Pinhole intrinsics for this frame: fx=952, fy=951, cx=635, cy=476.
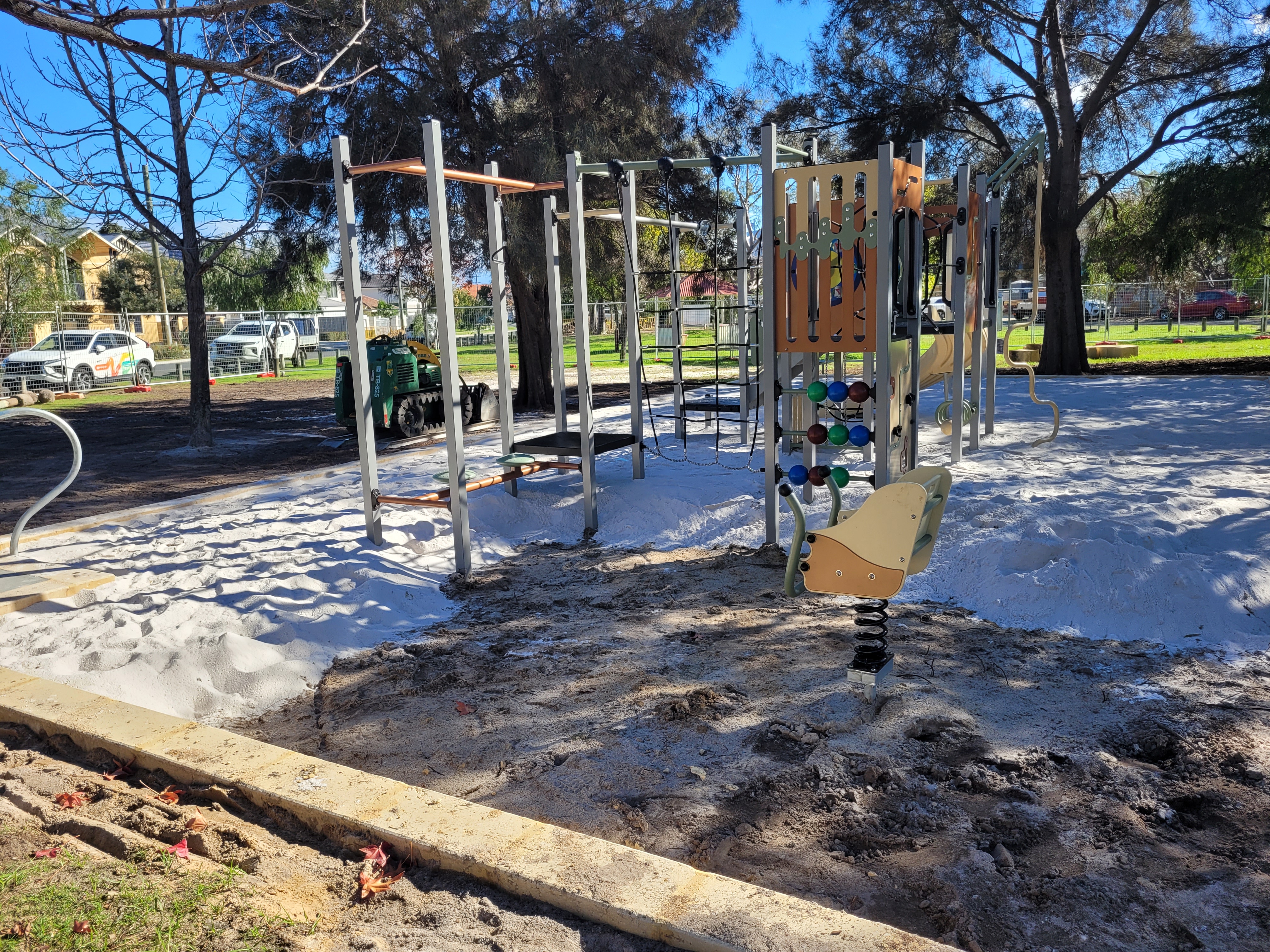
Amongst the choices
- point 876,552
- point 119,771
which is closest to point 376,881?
point 119,771

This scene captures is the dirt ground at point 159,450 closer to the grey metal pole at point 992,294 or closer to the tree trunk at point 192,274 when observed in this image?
the tree trunk at point 192,274

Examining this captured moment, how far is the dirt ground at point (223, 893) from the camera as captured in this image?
92.7 inches

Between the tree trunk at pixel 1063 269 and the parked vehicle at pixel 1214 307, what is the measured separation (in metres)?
16.7

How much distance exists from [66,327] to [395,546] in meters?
27.7

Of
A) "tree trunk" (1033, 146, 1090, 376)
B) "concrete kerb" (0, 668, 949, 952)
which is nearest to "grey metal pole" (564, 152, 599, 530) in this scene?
"concrete kerb" (0, 668, 949, 952)

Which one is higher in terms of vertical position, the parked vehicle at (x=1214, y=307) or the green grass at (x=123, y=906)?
the parked vehicle at (x=1214, y=307)

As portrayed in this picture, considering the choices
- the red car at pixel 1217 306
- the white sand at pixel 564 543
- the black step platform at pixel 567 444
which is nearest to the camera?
the white sand at pixel 564 543

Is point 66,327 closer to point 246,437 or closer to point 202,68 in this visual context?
point 246,437

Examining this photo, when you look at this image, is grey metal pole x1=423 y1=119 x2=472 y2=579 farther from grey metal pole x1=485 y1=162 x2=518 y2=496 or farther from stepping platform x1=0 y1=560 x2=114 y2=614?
stepping platform x1=0 y1=560 x2=114 y2=614

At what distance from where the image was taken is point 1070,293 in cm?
1780

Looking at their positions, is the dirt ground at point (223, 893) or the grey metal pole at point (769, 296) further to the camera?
the grey metal pole at point (769, 296)

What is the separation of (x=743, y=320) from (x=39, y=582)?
5.99 metres

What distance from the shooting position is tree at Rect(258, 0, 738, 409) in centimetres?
1304

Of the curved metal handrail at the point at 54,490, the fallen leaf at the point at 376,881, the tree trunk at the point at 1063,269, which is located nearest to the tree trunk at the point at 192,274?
the curved metal handrail at the point at 54,490
